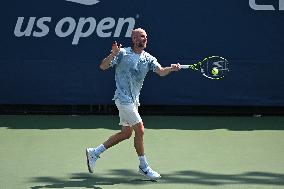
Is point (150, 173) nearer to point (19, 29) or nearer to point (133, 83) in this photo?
point (133, 83)

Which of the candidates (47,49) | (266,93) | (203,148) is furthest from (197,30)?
(203,148)

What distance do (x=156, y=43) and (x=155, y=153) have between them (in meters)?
3.89

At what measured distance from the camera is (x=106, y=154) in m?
8.67

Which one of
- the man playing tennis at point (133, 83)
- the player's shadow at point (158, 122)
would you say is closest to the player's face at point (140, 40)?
the man playing tennis at point (133, 83)

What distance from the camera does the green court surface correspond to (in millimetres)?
7102

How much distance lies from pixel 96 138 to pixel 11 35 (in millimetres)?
3288

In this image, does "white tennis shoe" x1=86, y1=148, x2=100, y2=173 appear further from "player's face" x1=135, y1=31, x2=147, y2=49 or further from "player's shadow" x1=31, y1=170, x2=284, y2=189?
"player's face" x1=135, y1=31, x2=147, y2=49

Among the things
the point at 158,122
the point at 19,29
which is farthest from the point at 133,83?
the point at 19,29

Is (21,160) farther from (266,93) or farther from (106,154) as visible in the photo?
(266,93)

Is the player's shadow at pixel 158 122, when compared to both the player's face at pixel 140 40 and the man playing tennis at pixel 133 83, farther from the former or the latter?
the player's face at pixel 140 40

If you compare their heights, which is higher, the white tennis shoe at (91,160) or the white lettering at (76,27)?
the white lettering at (76,27)

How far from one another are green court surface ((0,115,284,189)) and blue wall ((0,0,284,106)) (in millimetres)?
558

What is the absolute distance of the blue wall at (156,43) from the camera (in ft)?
40.5

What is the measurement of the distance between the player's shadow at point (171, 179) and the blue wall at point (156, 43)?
5030mm
